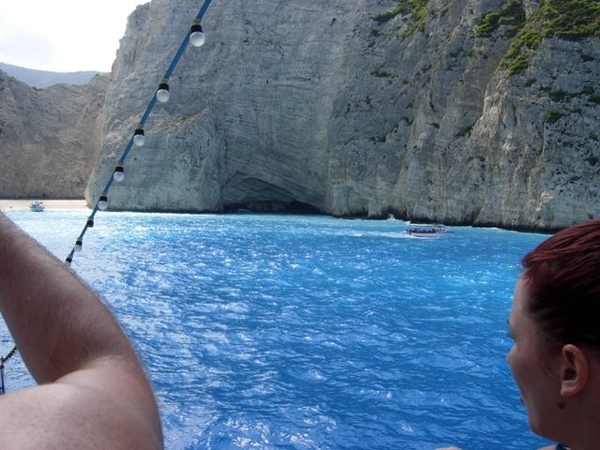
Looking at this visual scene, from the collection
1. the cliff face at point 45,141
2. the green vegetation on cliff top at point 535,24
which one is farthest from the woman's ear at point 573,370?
the cliff face at point 45,141

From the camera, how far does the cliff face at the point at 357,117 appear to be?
1673 inches

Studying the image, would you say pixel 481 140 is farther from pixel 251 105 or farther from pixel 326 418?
pixel 326 418

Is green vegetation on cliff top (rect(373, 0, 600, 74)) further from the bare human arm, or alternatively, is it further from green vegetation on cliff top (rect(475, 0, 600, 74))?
the bare human arm

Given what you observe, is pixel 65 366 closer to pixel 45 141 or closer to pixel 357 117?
pixel 357 117

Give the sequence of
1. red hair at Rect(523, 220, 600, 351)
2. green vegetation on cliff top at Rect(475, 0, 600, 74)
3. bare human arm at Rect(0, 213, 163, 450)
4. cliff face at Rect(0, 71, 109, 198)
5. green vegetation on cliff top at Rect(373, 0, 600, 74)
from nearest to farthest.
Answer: bare human arm at Rect(0, 213, 163, 450) → red hair at Rect(523, 220, 600, 351) → green vegetation on cliff top at Rect(475, 0, 600, 74) → green vegetation on cliff top at Rect(373, 0, 600, 74) → cliff face at Rect(0, 71, 109, 198)

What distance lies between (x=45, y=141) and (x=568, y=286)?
4080 inches

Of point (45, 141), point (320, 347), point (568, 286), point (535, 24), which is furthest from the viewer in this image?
point (45, 141)

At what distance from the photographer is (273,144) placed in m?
66.2

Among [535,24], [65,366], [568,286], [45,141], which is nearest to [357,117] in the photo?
[535,24]

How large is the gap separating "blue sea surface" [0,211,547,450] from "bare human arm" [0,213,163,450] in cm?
40

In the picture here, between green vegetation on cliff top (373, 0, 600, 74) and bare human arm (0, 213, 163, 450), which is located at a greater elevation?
green vegetation on cliff top (373, 0, 600, 74)

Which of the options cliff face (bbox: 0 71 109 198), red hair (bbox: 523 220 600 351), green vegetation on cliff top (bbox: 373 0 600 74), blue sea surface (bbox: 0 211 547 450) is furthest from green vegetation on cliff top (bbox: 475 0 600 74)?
cliff face (bbox: 0 71 109 198)

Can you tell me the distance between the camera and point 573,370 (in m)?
1.29

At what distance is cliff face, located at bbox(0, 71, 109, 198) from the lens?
8988 cm
